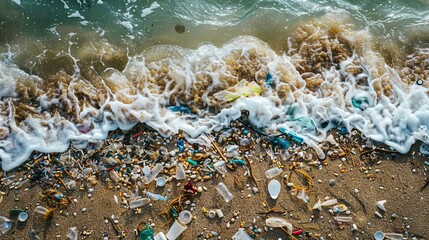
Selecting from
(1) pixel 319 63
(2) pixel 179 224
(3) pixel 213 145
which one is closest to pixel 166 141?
(3) pixel 213 145

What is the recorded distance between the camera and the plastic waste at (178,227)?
6387 millimetres

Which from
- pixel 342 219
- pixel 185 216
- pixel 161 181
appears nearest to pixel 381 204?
pixel 342 219

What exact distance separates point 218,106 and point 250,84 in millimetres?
721

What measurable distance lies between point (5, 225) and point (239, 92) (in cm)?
444

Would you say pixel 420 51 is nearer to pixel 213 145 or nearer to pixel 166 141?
pixel 213 145

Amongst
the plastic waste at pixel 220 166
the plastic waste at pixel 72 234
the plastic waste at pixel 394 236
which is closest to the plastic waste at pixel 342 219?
the plastic waste at pixel 394 236

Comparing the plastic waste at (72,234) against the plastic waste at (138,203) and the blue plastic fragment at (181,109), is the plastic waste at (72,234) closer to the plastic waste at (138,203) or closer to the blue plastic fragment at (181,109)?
the plastic waste at (138,203)

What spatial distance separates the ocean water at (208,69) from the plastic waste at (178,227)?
4.26 ft

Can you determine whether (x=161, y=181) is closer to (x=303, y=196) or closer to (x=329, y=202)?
(x=303, y=196)

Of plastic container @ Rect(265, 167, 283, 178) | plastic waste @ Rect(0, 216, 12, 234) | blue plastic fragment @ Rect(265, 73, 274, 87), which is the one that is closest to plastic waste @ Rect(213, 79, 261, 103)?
blue plastic fragment @ Rect(265, 73, 274, 87)

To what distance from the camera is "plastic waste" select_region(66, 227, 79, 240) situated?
251 inches

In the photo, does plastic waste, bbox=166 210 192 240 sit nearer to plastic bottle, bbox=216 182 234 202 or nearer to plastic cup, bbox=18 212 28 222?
plastic bottle, bbox=216 182 234 202

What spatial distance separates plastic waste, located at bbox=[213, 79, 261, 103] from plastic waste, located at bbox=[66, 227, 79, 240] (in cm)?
324

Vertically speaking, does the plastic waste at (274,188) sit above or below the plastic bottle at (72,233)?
above
